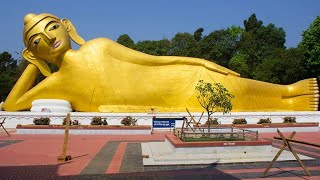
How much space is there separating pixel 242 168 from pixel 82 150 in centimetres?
597

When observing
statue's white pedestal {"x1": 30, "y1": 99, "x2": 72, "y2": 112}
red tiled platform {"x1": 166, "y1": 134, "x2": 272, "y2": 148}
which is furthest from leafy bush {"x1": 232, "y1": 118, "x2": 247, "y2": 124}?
statue's white pedestal {"x1": 30, "y1": 99, "x2": 72, "y2": 112}

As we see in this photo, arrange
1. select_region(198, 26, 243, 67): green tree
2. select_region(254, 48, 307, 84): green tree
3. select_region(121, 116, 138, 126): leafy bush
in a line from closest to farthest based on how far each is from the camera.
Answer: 1. select_region(121, 116, 138, 126): leafy bush
2. select_region(254, 48, 307, 84): green tree
3. select_region(198, 26, 243, 67): green tree

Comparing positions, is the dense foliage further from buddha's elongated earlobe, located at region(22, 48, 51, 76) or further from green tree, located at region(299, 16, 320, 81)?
buddha's elongated earlobe, located at region(22, 48, 51, 76)

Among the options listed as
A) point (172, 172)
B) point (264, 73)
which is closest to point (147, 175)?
point (172, 172)

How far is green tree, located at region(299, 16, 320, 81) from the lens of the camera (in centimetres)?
3327

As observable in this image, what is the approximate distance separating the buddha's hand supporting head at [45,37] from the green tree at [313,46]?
25376 mm

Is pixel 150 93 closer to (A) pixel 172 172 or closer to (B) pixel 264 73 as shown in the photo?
(A) pixel 172 172

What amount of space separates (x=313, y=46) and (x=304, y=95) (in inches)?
583

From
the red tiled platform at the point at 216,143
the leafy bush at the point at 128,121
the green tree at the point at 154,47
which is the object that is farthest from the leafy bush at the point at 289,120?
the green tree at the point at 154,47

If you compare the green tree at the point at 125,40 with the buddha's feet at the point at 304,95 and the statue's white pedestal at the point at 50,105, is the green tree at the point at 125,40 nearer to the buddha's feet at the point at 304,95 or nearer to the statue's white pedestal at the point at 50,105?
the statue's white pedestal at the point at 50,105

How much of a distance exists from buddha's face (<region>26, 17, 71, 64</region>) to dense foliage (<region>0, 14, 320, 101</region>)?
78.2ft

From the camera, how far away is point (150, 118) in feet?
64.7

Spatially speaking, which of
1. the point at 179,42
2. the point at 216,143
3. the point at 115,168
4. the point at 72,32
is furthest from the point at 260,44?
the point at 115,168

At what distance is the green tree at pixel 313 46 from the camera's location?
109 ft
